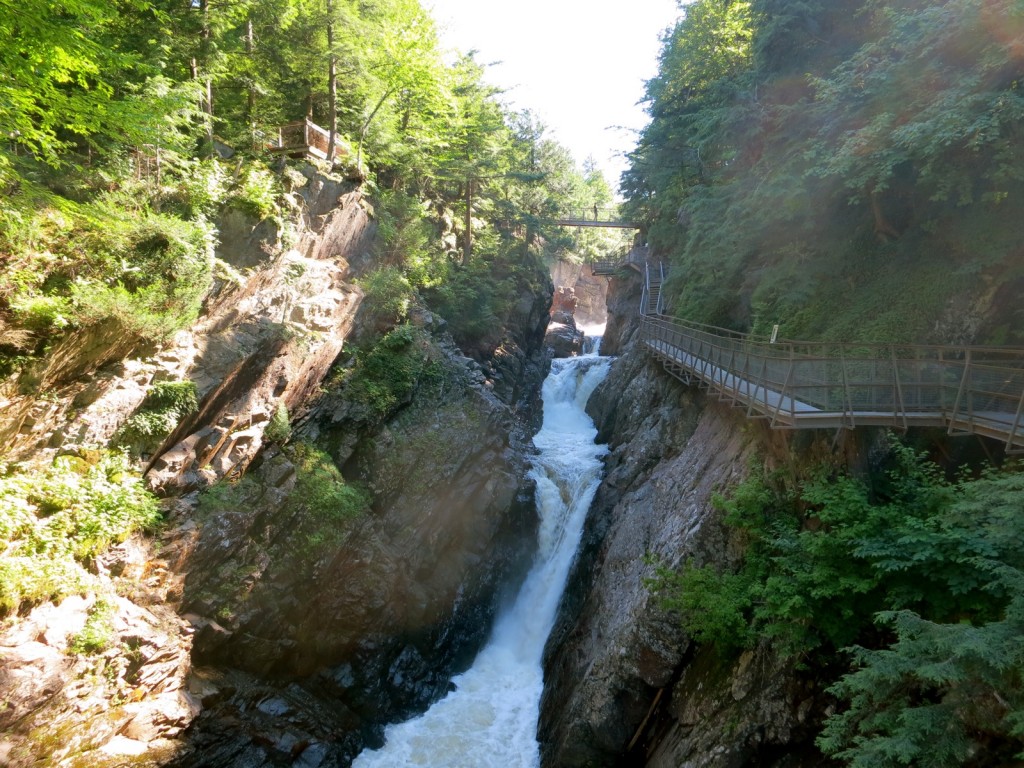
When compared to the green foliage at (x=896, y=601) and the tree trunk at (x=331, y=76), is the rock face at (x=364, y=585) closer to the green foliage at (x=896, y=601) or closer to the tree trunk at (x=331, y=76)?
the green foliage at (x=896, y=601)

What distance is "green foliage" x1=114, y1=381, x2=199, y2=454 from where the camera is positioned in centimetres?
1036

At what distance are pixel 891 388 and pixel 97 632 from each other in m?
14.7

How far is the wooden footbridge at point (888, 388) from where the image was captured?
769 cm

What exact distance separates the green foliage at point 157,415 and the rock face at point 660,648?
35.8ft

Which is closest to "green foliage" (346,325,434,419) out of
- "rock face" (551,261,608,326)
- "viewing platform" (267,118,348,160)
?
"viewing platform" (267,118,348,160)

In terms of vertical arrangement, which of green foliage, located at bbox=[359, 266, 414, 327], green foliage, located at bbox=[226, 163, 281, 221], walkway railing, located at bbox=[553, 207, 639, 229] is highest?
walkway railing, located at bbox=[553, 207, 639, 229]

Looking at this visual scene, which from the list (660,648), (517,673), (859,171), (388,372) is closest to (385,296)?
(388,372)

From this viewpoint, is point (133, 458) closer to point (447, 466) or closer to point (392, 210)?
point (447, 466)

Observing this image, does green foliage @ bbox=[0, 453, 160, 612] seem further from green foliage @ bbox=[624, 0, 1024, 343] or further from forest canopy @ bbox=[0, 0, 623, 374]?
green foliage @ bbox=[624, 0, 1024, 343]

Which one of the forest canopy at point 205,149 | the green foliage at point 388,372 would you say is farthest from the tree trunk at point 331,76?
the green foliage at point 388,372

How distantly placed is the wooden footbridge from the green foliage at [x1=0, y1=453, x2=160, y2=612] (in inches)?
510

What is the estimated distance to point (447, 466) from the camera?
53.5 ft

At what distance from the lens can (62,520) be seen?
8.94m

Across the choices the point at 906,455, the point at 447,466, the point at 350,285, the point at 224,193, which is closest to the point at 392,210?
the point at 350,285
